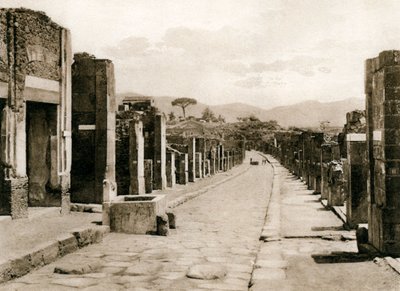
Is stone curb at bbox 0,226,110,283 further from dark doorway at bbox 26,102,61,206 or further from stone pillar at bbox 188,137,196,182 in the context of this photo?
stone pillar at bbox 188,137,196,182

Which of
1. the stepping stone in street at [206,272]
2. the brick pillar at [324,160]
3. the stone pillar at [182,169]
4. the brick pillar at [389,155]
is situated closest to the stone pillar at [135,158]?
the brick pillar at [324,160]

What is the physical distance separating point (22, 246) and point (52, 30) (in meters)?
6.04

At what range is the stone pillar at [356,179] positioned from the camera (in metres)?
9.27

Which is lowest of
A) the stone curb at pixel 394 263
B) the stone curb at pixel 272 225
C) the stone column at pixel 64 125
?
the stone curb at pixel 272 225

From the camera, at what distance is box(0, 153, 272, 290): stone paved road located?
5527 mm

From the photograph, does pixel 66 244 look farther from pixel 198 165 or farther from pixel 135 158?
pixel 198 165

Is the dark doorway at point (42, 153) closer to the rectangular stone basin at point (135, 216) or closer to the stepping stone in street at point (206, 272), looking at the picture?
the rectangular stone basin at point (135, 216)

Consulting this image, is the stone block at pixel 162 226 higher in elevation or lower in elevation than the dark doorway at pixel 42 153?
lower

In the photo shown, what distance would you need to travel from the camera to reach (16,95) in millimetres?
10055

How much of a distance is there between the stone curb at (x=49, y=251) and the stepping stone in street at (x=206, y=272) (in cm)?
205

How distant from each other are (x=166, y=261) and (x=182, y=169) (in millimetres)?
17319

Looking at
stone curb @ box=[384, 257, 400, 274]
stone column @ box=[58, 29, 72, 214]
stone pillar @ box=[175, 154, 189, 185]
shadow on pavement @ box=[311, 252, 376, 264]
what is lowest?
shadow on pavement @ box=[311, 252, 376, 264]

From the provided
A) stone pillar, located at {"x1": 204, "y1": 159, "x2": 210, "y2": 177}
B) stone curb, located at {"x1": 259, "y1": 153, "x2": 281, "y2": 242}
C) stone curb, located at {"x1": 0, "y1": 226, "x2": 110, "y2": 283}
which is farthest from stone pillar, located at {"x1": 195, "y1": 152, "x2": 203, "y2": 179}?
stone curb, located at {"x1": 0, "y1": 226, "x2": 110, "y2": 283}

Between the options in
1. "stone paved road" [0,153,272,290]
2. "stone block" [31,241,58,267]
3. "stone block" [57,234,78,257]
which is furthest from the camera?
"stone block" [57,234,78,257]
